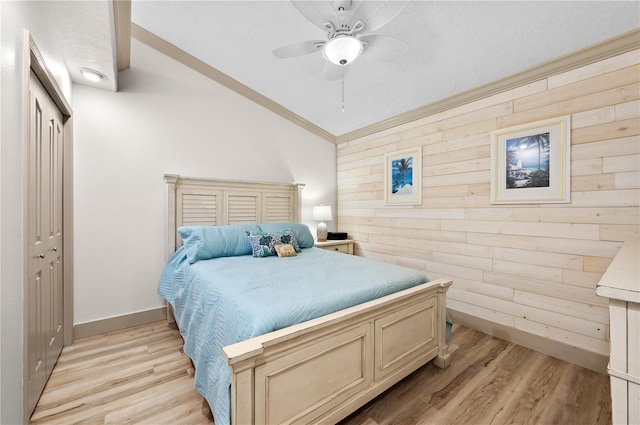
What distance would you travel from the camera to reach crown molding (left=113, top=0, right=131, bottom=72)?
6.84ft

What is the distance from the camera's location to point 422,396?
5.74ft

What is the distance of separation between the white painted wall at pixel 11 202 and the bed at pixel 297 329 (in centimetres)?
77

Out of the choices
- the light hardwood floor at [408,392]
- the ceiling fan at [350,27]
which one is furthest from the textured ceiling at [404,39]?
the light hardwood floor at [408,392]

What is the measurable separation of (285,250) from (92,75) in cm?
228

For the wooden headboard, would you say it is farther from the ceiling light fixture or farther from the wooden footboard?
the wooden footboard

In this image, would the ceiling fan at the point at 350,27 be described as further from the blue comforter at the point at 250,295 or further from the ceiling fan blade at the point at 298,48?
the blue comforter at the point at 250,295

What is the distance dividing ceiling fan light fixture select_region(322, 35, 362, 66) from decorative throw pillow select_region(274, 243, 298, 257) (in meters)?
1.72

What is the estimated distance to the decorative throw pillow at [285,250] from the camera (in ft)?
8.80

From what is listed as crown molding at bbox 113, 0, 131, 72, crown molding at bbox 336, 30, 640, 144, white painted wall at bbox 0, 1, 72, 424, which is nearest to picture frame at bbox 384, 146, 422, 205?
crown molding at bbox 336, 30, 640, 144

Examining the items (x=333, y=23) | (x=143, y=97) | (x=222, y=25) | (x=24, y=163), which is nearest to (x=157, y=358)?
(x=24, y=163)

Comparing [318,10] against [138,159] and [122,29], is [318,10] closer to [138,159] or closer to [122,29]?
[122,29]

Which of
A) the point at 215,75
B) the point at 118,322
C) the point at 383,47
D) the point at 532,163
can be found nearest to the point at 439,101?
the point at 532,163

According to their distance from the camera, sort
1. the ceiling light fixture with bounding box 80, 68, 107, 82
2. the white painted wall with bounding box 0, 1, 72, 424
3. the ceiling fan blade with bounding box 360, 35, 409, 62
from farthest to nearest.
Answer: the ceiling light fixture with bounding box 80, 68, 107, 82
the ceiling fan blade with bounding box 360, 35, 409, 62
the white painted wall with bounding box 0, 1, 72, 424

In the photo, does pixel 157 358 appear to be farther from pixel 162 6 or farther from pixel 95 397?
pixel 162 6
